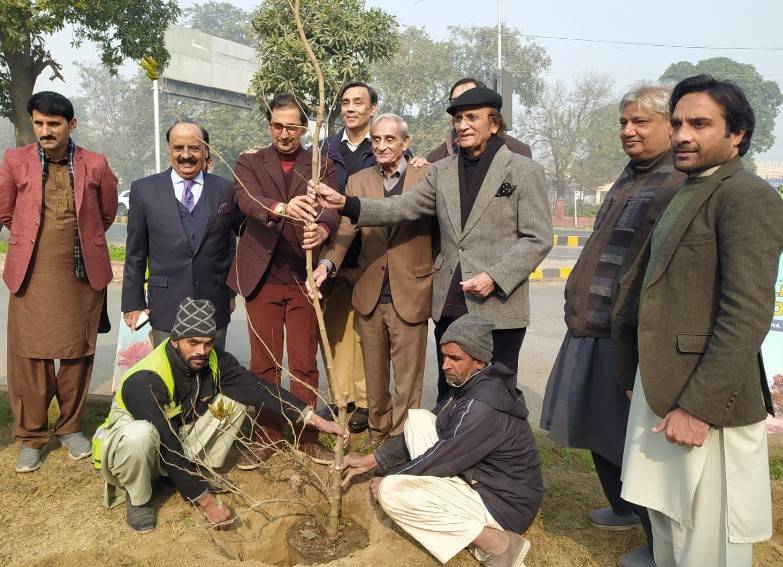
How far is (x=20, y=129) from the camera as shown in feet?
41.0

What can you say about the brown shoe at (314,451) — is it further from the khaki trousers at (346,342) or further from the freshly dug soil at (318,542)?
the khaki trousers at (346,342)

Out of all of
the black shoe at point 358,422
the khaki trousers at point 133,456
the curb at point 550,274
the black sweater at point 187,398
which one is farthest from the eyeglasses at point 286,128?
the curb at point 550,274

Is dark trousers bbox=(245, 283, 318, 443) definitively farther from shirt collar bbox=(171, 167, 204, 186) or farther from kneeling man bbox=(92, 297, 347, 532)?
shirt collar bbox=(171, 167, 204, 186)

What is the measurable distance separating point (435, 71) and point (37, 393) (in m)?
34.7

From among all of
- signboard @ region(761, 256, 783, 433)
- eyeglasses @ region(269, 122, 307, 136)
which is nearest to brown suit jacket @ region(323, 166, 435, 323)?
eyeglasses @ region(269, 122, 307, 136)

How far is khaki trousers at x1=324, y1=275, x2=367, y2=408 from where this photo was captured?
4.54 meters

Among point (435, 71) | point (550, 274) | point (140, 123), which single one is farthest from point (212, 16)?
point (550, 274)

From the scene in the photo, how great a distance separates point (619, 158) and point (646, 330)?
41.0 m

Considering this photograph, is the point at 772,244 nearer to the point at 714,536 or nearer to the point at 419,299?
the point at 714,536

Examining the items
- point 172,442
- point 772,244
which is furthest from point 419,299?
point 772,244

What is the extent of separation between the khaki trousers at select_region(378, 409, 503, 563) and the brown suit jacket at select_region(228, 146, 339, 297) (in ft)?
4.88

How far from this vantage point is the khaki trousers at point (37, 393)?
393 cm

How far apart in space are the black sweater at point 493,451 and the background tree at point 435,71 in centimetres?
3175

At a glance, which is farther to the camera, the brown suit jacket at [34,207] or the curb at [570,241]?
the curb at [570,241]
